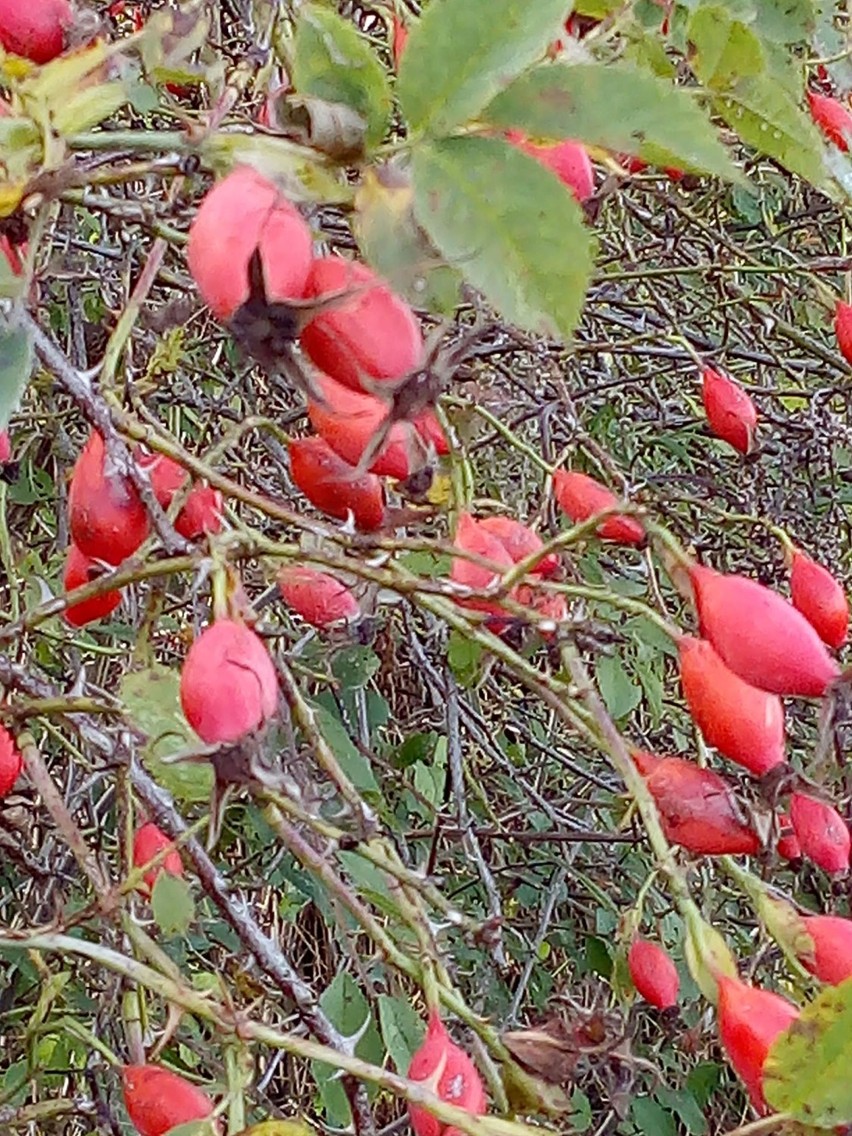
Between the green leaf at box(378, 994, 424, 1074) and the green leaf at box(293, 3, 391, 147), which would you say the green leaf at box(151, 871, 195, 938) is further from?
the green leaf at box(293, 3, 391, 147)

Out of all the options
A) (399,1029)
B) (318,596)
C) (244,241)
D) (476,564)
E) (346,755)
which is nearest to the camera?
(244,241)

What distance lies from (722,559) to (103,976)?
76cm

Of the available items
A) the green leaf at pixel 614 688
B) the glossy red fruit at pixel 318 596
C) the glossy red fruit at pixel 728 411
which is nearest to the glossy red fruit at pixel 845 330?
the glossy red fruit at pixel 728 411

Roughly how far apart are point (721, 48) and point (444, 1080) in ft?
1.44

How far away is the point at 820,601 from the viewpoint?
2.59 feet

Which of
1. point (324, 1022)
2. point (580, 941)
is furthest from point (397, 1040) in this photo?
point (580, 941)

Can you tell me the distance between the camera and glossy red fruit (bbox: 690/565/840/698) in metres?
0.62

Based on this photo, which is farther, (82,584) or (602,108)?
(82,584)

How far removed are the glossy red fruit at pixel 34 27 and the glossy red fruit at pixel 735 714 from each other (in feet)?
1.17

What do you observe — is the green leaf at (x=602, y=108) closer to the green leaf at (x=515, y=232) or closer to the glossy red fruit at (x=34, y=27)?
the green leaf at (x=515, y=232)

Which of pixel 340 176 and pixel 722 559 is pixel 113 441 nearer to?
pixel 340 176

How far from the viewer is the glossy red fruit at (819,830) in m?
0.74

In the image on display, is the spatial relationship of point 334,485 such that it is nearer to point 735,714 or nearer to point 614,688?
point 735,714

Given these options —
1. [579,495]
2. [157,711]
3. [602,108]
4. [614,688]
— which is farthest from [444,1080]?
[614,688]
